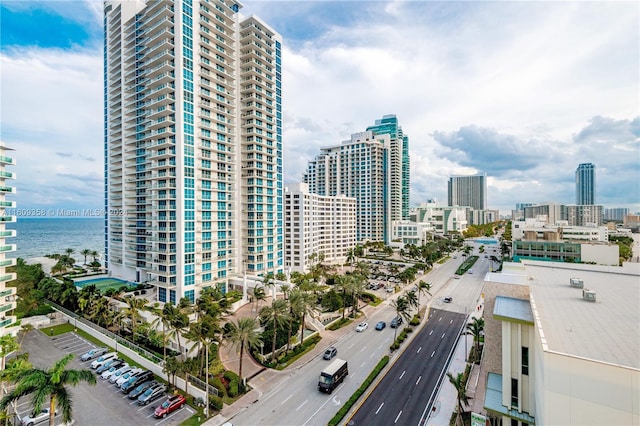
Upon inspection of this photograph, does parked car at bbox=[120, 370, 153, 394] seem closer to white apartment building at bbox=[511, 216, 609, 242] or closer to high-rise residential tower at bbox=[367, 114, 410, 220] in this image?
white apartment building at bbox=[511, 216, 609, 242]

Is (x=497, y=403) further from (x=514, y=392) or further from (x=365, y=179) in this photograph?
(x=365, y=179)

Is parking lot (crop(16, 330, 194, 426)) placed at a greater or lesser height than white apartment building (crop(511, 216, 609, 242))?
lesser

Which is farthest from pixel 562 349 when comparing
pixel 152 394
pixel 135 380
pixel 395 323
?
pixel 135 380

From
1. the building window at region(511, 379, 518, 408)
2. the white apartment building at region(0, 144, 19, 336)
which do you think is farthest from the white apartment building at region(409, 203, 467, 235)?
the white apartment building at region(0, 144, 19, 336)

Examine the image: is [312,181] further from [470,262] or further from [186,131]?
[186,131]

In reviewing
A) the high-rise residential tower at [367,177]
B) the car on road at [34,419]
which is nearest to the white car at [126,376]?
the car on road at [34,419]

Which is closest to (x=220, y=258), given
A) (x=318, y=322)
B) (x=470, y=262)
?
(x=318, y=322)
